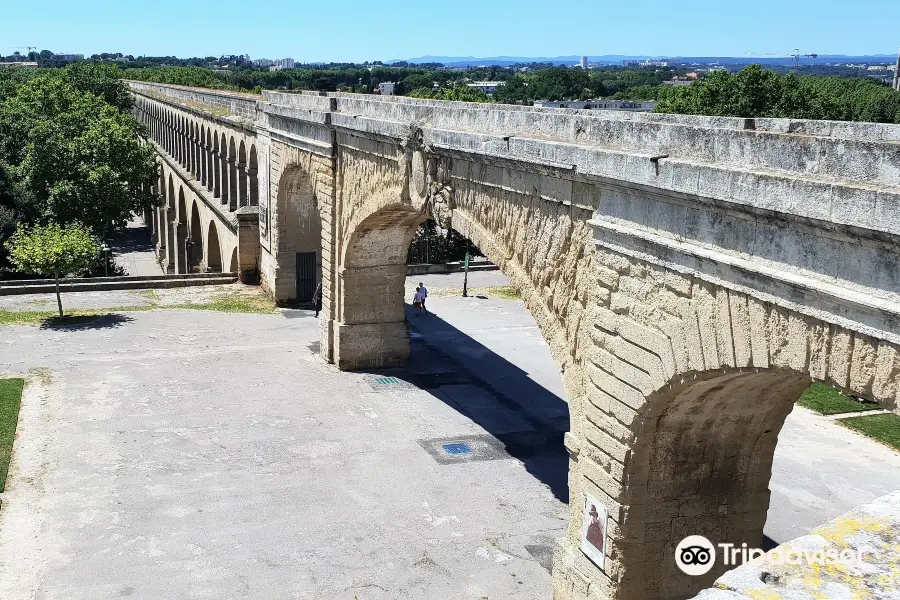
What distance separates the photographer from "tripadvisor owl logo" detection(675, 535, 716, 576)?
372 inches

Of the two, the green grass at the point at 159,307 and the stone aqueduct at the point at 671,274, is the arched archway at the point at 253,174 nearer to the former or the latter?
the green grass at the point at 159,307

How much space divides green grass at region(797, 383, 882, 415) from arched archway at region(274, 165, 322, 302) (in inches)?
518

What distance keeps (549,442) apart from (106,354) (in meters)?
10.4

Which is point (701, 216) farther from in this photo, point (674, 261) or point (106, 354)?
point (106, 354)

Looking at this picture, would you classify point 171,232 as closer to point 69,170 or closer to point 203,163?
point 203,163

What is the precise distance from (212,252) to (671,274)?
99.2 ft

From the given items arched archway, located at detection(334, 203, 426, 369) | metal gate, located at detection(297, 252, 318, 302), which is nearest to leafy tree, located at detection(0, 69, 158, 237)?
metal gate, located at detection(297, 252, 318, 302)

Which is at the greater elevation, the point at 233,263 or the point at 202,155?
the point at 202,155

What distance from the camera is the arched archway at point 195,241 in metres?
38.9

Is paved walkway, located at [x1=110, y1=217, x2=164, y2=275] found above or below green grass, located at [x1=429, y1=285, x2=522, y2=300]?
below

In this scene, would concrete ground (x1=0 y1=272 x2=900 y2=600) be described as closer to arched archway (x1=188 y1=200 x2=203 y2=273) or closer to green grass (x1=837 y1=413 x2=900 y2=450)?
green grass (x1=837 y1=413 x2=900 y2=450)

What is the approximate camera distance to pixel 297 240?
2428 centimetres

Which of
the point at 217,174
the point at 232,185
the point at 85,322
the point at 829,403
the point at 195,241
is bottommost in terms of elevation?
the point at 195,241

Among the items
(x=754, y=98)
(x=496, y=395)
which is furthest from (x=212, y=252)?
(x=754, y=98)
